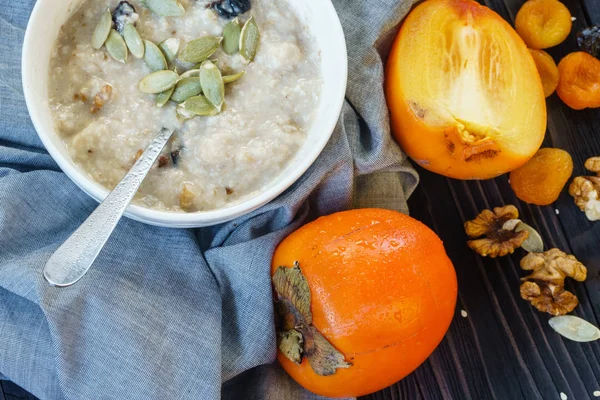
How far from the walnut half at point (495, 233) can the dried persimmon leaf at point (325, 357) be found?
52 centimetres

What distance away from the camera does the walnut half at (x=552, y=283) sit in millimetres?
1760

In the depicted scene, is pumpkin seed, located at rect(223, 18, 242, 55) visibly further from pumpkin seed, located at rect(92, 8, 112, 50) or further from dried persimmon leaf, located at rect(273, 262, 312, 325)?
dried persimmon leaf, located at rect(273, 262, 312, 325)

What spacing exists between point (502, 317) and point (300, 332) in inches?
22.2

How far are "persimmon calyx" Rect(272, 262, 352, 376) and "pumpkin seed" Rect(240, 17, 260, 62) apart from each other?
0.42m

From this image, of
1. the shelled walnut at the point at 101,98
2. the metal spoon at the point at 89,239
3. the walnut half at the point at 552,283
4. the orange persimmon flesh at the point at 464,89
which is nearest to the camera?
the metal spoon at the point at 89,239

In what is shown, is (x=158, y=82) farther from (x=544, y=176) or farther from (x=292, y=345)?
(x=544, y=176)

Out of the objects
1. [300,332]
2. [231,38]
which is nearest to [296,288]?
[300,332]

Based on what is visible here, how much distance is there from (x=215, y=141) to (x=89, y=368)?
19.7 inches

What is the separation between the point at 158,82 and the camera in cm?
142

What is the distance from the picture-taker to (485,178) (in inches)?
67.8

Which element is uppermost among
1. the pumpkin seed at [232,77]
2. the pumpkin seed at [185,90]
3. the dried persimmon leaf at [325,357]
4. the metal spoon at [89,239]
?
the pumpkin seed at [232,77]

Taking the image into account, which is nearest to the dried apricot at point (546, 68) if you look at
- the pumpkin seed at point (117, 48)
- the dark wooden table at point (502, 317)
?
the dark wooden table at point (502, 317)

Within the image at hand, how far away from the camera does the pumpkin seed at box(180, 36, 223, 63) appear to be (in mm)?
1454

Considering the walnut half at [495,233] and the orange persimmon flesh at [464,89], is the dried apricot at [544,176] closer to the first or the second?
the walnut half at [495,233]
